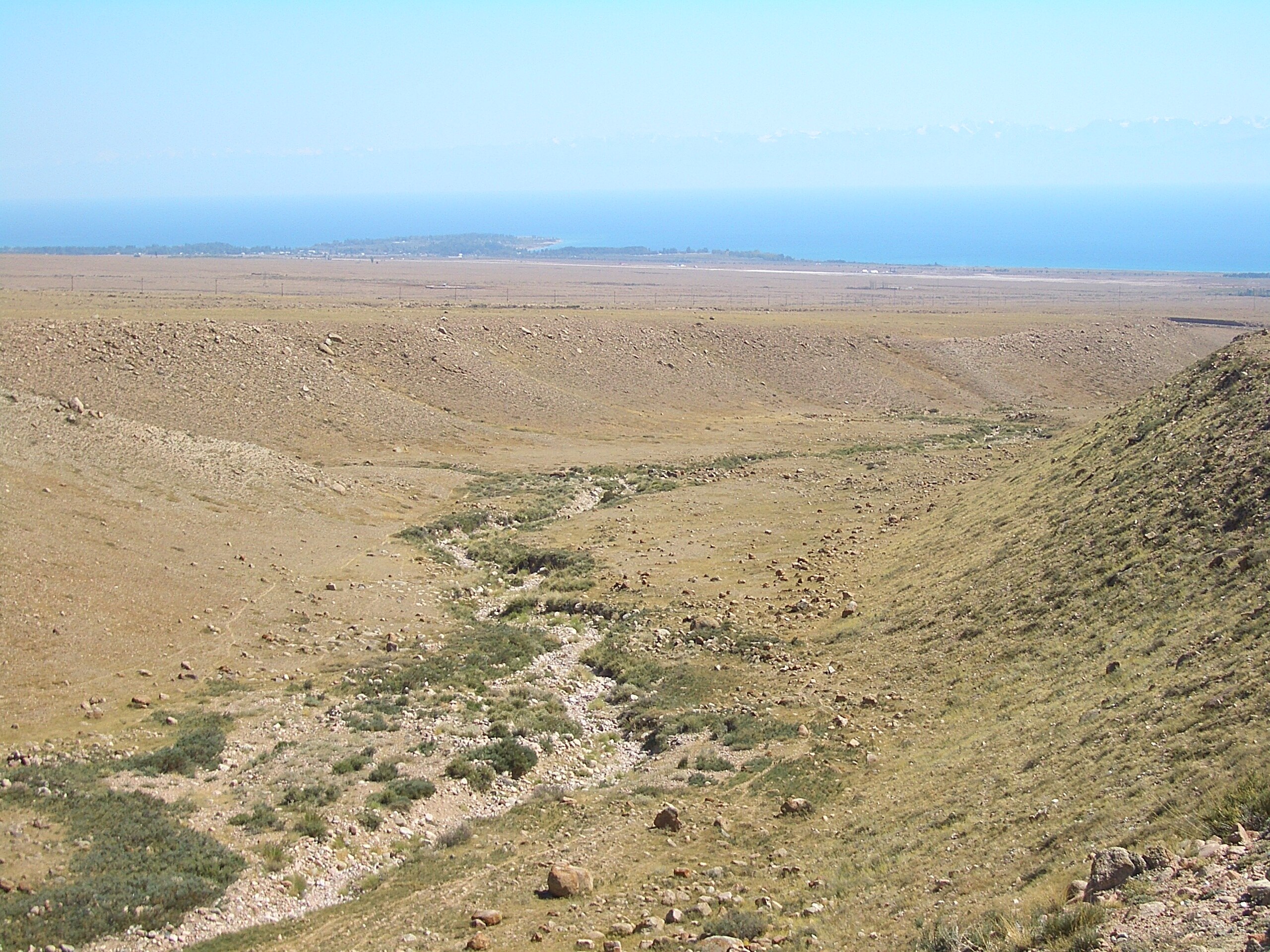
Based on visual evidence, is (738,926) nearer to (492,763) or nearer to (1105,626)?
(492,763)

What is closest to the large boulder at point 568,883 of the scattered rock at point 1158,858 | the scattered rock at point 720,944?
the scattered rock at point 720,944

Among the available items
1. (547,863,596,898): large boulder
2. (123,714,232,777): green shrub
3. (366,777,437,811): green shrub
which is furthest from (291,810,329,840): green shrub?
(547,863,596,898): large boulder

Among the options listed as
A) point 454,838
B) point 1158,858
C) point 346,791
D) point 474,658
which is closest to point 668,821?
point 454,838

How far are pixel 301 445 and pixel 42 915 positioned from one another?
33.7 metres

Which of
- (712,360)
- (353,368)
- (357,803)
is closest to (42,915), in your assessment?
(357,803)

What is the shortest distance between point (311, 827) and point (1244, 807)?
10751 millimetres

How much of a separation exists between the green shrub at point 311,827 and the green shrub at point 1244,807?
406 inches

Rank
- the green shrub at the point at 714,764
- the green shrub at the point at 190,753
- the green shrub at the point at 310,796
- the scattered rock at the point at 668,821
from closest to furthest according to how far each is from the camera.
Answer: the scattered rock at the point at 668,821 → the green shrub at the point at 310,796 → the green shrub at the point at 190,753 → the green shrub at the point at 714,764

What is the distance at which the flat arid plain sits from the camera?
11422 millimetres

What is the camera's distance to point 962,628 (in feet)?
65.7

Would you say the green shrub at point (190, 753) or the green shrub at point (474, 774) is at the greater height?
the green shrub at point (190, 753)

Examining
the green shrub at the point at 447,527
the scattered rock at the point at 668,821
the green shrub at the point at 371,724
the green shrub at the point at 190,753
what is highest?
the green shrub at the point at 447,527

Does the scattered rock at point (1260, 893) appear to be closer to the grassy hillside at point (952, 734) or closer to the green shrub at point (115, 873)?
the grassy hillside at point (952, 734)

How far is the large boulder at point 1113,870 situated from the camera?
9.16m
